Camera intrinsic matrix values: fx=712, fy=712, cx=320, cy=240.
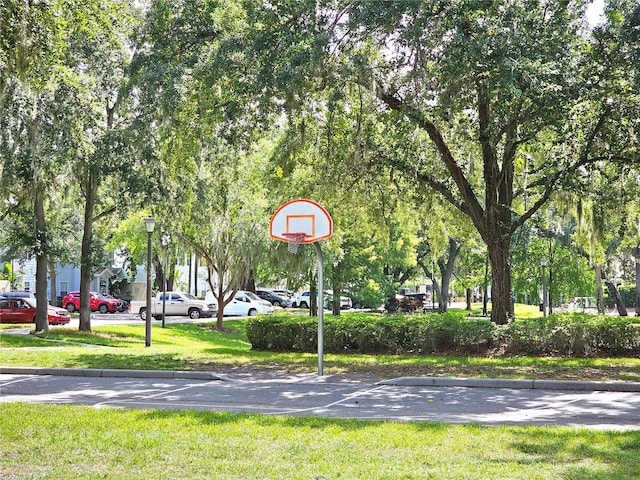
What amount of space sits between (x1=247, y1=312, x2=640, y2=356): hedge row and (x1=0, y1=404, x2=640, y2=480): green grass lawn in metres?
9.44

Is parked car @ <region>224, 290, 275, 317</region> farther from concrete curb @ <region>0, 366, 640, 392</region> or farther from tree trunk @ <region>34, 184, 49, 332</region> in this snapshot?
concrete curb @ <region>0, 366, 640, 392</region>

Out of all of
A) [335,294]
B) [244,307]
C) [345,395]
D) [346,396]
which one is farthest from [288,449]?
[244,307]

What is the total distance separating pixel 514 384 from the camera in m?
12.0

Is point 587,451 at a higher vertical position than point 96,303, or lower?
lower

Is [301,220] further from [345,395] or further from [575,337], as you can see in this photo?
[575,337]

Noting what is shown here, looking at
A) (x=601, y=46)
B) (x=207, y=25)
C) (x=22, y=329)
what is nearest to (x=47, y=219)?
(x=22, y=329)

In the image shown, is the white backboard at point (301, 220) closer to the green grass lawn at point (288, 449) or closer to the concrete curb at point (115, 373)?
the concrete curb at point (115, 373)

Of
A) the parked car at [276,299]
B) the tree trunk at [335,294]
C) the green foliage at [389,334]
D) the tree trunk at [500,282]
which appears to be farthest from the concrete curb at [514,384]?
the parked car at [276,299]

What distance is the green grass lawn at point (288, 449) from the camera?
5.53 metres

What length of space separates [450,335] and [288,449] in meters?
11.4

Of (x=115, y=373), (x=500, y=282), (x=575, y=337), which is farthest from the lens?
(x=500, y=282)

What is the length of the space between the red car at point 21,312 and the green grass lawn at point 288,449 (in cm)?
2656

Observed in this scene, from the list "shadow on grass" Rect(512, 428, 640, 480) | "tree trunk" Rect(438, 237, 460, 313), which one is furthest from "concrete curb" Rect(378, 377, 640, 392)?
"tree trunk" Rect(438, 237, 460, 313)

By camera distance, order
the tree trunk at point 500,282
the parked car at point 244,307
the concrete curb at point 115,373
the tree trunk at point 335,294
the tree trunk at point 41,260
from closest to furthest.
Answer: the concrete curb at point 115,373 < the tree trunk at point 500,282 < the tree trunk at point 41,260 < the tree trunk at point 335,294 < the parked car at point 244,307
